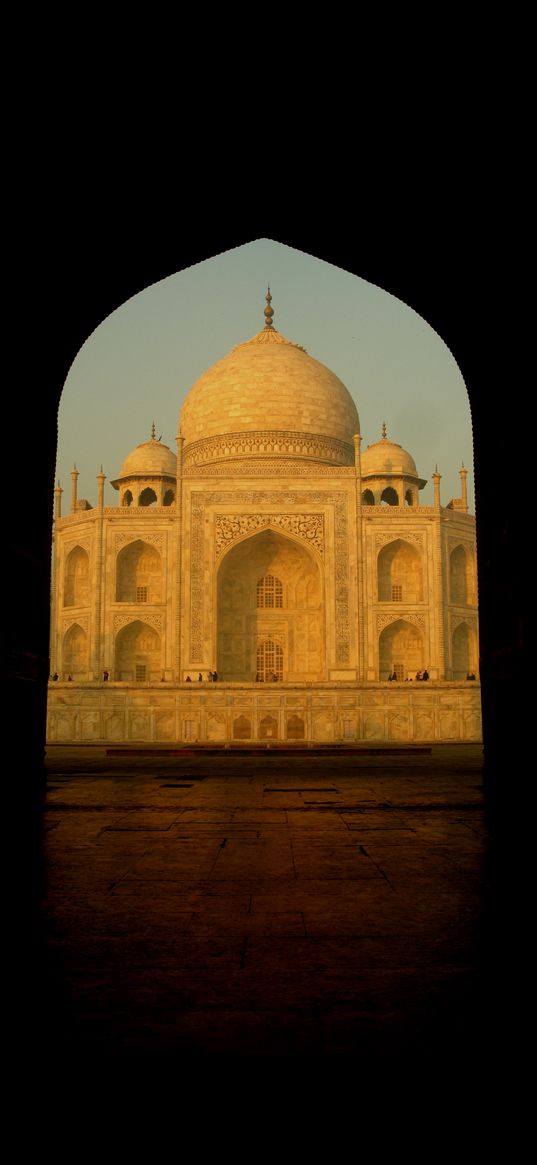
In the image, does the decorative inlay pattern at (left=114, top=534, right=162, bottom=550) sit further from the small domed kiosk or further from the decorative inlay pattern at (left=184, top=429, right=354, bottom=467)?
the small domed kiosk

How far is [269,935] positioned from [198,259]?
461 centimetres

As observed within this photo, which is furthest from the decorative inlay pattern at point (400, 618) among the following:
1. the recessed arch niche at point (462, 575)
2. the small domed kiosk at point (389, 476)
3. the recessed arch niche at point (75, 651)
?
the recessed arch niche at point (75, 651)

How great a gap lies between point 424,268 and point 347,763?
5.69 meters

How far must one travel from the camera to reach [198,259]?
576 centimetres

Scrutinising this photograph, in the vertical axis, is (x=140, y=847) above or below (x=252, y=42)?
below

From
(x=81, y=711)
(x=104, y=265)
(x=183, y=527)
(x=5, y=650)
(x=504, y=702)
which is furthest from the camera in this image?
(x=183, y=527)

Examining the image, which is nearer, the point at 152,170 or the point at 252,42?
the point at 252,42

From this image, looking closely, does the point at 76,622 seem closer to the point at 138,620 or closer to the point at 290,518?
the point at 138,620

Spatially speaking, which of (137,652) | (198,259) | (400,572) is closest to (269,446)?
(400,572)

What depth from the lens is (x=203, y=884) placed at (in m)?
2.78

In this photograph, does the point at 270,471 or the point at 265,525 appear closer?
the point at 265,525

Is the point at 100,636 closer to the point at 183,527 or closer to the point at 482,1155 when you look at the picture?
the point at 183,527

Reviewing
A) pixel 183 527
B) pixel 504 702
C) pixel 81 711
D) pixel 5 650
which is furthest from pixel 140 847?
pixel 183 527

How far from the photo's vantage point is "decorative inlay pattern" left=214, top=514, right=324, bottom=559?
962 inches
